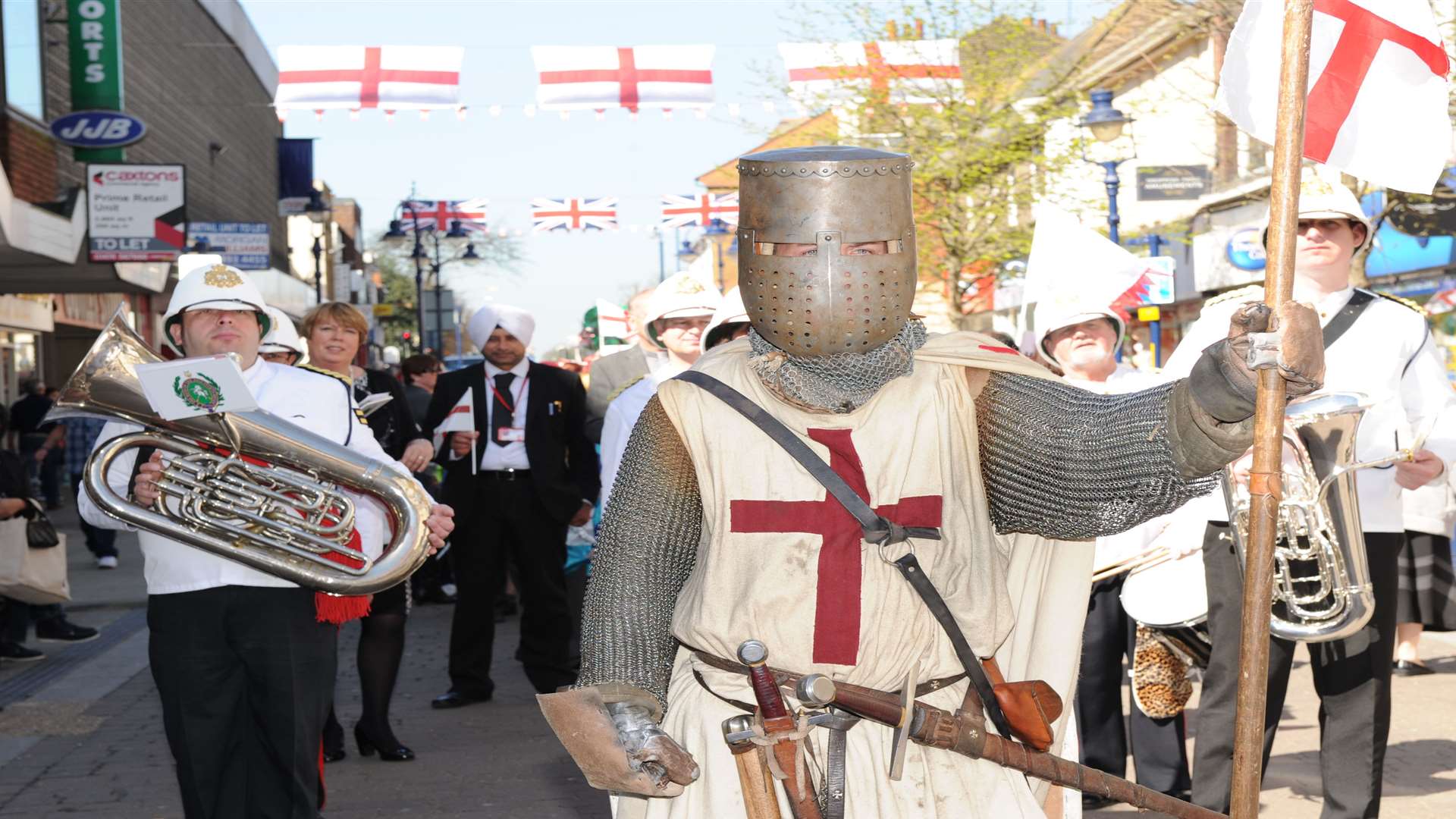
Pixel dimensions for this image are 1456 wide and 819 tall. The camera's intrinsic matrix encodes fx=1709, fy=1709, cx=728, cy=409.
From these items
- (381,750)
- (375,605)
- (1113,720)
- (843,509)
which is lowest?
(381,750)

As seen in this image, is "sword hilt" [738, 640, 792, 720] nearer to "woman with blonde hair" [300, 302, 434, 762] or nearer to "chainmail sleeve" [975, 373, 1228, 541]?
"chainmail sleeve" [975, 373, 1228, 541]

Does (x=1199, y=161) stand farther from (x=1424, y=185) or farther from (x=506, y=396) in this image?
(x=1424, y=185)

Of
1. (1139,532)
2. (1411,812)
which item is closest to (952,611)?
(1139,532)

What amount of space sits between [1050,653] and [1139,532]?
3.11 m

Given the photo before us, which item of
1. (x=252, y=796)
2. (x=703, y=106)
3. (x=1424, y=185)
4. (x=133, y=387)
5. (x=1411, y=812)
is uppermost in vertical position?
(x=703, y=106)

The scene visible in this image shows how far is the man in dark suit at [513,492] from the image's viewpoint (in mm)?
8492

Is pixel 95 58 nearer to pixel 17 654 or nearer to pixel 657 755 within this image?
pixel 17 654

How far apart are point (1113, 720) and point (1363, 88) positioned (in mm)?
3344

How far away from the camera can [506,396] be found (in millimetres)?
8609

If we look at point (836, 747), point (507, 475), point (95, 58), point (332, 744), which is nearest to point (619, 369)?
point (507, 475)

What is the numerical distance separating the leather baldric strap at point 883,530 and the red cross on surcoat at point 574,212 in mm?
28394

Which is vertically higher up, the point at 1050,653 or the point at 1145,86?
the point at 1145,86

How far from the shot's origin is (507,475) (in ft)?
27.9

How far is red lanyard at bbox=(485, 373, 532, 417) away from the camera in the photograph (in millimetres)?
8586
